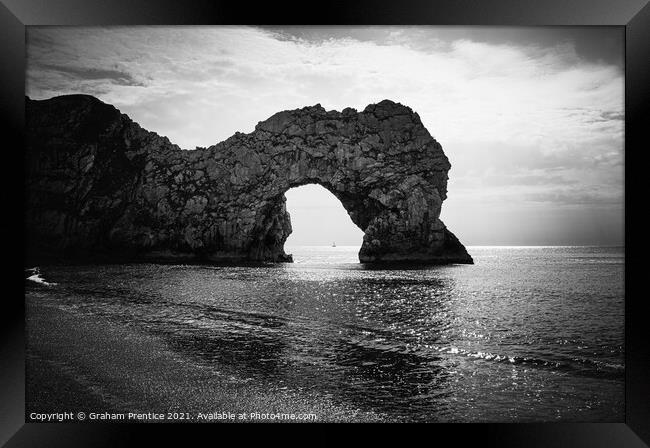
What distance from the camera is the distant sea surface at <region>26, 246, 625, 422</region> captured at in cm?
605

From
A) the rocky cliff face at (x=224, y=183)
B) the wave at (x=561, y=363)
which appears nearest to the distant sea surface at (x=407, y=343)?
the wave at (x=561, y=363)

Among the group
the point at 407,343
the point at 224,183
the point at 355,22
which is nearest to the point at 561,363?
the point at 407,343

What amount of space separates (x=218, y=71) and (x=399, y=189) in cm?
2136

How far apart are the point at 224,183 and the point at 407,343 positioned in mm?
21209

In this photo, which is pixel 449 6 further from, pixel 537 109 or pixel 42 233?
pixel 42 233

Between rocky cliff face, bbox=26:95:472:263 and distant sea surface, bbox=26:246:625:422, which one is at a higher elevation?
rocky cliff face, bbox=26:95:472:263

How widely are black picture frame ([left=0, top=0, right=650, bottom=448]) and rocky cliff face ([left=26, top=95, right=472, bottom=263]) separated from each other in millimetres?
1393

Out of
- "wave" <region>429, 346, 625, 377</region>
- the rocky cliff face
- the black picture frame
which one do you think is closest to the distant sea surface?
"wave" <region>429, 346, 625, 377</region>

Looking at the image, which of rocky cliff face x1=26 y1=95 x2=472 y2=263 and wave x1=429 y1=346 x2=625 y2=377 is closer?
wave x1=429 y1=346 x2=625 y2=377

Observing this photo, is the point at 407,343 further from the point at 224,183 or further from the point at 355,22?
the point at 224,183

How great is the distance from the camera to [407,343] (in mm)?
8656

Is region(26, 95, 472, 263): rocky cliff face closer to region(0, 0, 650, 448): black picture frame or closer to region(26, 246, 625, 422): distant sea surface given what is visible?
region(0, 0, 650, 448): black picture frame

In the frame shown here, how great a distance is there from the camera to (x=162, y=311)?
10648mm

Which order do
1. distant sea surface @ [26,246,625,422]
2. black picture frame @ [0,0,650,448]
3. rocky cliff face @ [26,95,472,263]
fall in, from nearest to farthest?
black picture frame @ [0,0,650,448] → distant sea surface @ [26,246,625,422] → rocky cliff face @ [26,95,472,263]
